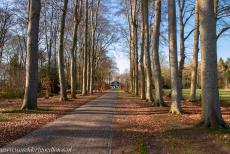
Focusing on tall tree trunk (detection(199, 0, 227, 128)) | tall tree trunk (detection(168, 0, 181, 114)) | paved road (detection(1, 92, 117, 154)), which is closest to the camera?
paved road (detection(1, 92, 117, 154))

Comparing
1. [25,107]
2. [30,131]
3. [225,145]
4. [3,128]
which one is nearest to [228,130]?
[225,145]

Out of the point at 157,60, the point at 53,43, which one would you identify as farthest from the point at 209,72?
the point at 53,43

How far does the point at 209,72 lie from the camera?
35.8 ft

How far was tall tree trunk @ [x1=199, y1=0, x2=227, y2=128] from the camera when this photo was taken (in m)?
10.9

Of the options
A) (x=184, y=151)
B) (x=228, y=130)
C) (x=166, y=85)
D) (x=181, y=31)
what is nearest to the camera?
(x=184, y=151)

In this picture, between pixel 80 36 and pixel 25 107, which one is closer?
pixel 25 107

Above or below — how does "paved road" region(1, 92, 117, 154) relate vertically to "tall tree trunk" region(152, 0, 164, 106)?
below

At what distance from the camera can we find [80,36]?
170ft

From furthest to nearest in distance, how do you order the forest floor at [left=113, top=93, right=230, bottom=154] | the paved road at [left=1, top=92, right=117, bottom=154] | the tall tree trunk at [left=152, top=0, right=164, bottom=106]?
the tall tree trunk at [left=152, top=0, right=164, bottom=106] → the forest floor at [left=113, top=93, right=230, bottom=154] → the paved road at [left=1, top=92, right=117, bottom=154]

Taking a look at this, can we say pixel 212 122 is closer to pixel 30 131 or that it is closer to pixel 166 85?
pixel 30 131

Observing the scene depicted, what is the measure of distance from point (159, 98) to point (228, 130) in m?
11.2

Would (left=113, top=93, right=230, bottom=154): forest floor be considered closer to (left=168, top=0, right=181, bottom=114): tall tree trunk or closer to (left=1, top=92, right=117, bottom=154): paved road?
(left=1, top=92, right=117, bottom=154): paved road

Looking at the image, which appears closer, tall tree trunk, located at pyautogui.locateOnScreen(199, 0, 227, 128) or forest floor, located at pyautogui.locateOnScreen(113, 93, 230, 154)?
forest floor, located at pyautogui.locateOnScreen(113, 93, 230, 154)

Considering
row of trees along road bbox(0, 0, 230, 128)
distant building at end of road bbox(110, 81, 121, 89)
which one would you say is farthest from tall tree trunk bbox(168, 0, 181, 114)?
distant building at end of road bbox(110, 81, 121, 89)
